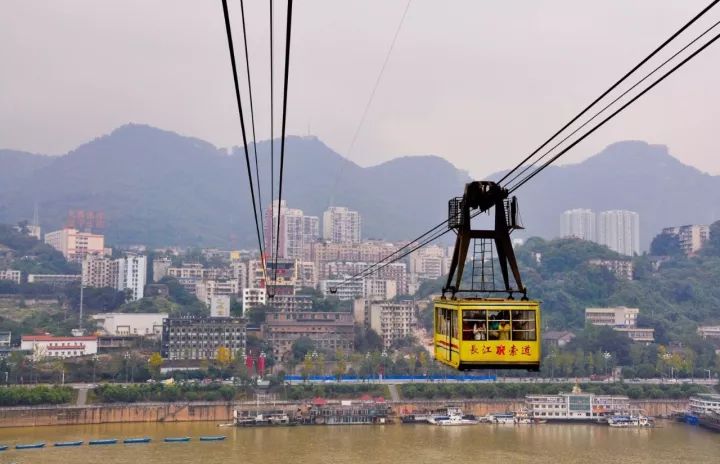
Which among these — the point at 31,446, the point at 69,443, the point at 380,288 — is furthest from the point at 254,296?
the point at 31,446

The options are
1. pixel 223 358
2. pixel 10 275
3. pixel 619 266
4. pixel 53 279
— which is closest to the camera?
pixel 223 358

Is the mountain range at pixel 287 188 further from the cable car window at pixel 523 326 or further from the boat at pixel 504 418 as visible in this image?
the cable car window at pixel 523 326

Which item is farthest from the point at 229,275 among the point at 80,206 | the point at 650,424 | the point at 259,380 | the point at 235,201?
the point at 235,201

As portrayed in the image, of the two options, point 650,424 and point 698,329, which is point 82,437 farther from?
point 698,329

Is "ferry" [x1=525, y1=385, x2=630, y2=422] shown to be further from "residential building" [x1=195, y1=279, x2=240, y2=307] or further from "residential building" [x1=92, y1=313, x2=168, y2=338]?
"residential building" [x1=195, y1=279, x2=240, y2=307]

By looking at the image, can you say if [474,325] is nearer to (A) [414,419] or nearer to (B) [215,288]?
(A) [414,419]

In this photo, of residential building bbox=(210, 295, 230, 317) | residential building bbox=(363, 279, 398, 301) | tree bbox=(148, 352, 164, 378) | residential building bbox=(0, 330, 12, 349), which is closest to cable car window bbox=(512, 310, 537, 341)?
tree bbox=(148, 352, 164, 378)
